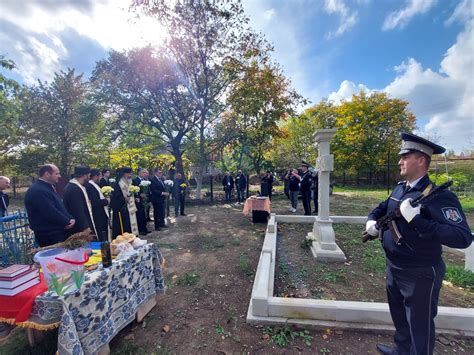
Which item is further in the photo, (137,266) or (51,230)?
(51,230)

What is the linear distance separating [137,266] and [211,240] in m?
3.77

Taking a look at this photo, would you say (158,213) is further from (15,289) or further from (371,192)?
(371,192)

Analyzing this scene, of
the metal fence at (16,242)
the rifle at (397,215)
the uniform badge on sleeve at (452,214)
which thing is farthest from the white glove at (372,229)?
the metal fence at (16,242)

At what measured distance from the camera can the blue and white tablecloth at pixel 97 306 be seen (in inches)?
73.4

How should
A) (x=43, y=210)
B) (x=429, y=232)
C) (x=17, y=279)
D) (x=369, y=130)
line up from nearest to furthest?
(x=429, y=232) < (x=17, y=279) < (x=43, y=210) < (x=369, y=130)

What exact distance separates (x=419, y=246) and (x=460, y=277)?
327cm

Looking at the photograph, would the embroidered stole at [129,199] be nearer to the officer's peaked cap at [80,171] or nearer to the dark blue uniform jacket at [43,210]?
the officer's peaked cap at [80,171]

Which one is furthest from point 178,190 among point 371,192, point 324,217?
point 371,192

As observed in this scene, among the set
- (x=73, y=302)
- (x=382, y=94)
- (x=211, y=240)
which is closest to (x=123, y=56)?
(x=211, y=240)

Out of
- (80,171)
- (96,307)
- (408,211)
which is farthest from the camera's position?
(80,171)

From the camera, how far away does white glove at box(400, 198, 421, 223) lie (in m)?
1.79

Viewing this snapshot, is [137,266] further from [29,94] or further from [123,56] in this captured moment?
[29,94]

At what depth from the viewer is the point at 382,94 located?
21.7 metres

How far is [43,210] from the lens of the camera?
3078 millimetres
